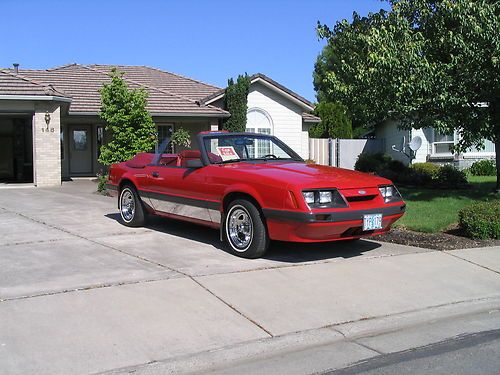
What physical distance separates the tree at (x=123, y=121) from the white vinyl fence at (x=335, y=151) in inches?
403

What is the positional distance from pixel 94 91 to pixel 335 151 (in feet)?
36.7

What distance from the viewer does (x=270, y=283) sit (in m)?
6.06

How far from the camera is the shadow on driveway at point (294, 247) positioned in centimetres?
734

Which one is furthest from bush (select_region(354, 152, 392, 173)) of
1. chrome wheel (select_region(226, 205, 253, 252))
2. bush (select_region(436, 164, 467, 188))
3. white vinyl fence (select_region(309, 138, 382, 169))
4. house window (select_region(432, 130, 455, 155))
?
chrome wheel (select_region(226, 205, 253, 252))

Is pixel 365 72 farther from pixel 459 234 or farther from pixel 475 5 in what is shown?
pixel 459 234

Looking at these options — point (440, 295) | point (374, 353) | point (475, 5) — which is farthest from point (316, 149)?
point (374, 353)

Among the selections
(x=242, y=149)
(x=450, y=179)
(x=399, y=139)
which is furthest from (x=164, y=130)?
(x=242, y=149)

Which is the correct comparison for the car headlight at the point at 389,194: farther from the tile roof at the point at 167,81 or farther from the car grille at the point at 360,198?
the tile roof at the point at 167,81

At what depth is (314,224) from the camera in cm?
648

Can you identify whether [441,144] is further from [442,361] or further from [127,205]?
[442,361]

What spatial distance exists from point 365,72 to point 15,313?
9143 mm

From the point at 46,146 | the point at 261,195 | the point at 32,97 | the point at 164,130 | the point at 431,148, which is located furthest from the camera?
the point at 431,148

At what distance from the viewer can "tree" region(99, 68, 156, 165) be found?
1662cm

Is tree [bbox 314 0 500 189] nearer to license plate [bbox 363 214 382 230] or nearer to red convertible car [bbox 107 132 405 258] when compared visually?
red convertible car [bbox 107 132 405 258]
